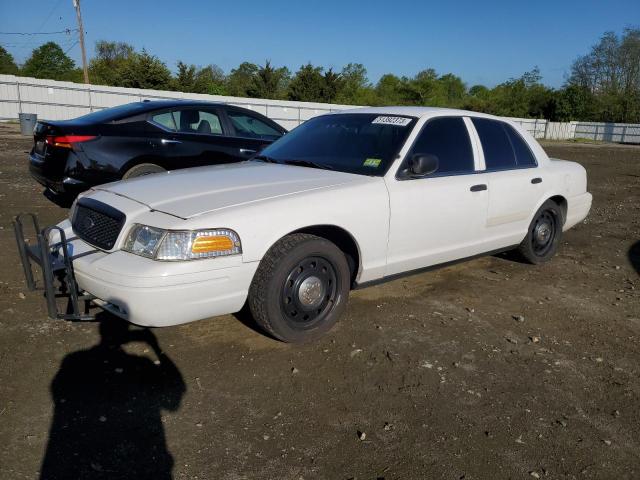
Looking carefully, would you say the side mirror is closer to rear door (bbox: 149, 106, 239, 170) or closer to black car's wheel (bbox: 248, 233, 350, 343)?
black car's wheel (bbox: 248, 233, 350, 343)

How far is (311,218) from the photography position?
11.1 feet

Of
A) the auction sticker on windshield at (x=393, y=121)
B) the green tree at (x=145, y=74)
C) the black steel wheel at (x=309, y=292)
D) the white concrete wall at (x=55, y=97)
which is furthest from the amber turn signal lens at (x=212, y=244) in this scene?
the green tree at (x=145, y=74)

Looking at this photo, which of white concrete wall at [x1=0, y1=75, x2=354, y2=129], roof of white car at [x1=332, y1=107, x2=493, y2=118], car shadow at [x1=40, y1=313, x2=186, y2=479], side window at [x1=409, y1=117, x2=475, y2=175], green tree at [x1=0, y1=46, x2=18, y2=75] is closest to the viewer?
car shadow at [x1=40, y1=313, x2=186, y2=479]

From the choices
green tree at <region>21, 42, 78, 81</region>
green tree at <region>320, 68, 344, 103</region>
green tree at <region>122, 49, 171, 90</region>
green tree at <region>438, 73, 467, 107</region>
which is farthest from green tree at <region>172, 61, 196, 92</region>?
green tree at <region>438, 73, 467, 107</region>

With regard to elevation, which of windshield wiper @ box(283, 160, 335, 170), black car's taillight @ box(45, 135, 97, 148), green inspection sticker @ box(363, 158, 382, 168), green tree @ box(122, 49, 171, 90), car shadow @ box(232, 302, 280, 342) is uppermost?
green tree @ box(122, 49, 171, 90)

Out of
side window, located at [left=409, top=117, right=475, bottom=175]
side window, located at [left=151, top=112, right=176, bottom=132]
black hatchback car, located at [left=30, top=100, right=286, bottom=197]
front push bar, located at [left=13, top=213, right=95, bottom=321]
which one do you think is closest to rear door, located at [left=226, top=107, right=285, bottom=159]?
black hatchback car, located at [left=30, top=100, right=286, bottom=197]

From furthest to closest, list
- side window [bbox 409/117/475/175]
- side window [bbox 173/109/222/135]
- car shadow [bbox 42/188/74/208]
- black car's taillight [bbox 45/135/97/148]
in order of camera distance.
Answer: side window [bbox 173/109/222/135] < car shadow [bbox 42/188/74/208] < black car's taillight [bbox 45/135/97/148] < side window [bbox 409/117/475/175]

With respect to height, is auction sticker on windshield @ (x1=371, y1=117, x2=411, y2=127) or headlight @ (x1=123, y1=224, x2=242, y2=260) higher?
auction sticker on windshield @ (x1=371, y1=117, x2=411, y2=127)

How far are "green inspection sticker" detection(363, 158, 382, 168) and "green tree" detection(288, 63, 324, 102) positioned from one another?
45.4m

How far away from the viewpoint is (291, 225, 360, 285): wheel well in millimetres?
3578

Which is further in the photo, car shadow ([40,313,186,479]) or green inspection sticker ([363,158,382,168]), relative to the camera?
green inspection sticker ([363,158,382,168])

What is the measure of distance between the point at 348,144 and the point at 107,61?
63.8 meters

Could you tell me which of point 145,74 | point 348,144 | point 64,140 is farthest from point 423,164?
point 145,74

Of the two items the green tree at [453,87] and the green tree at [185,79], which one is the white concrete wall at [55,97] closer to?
the green tree at [185,79]
